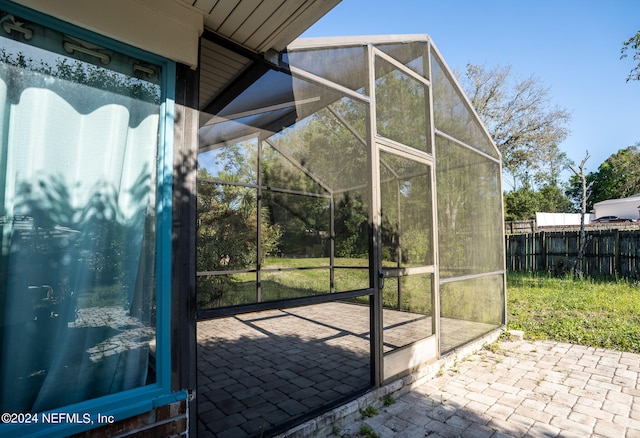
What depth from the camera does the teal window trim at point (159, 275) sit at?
1368 mm

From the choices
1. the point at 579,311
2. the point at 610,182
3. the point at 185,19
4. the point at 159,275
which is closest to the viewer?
the point at 159,275

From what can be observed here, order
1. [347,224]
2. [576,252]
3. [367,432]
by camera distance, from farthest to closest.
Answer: [576,252]
[347,224]
[367,432]

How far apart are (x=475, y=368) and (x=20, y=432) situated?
11.9ft

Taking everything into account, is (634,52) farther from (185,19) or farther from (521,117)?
(185,19)

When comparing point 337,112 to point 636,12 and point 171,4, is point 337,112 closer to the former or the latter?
point 171,4

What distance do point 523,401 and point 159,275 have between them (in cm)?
296

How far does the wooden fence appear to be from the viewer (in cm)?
774

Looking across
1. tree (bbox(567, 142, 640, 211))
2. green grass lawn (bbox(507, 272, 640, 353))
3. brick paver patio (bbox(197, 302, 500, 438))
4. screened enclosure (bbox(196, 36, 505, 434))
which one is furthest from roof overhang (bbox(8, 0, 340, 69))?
tree (bbox(567, 142, 640, 211))

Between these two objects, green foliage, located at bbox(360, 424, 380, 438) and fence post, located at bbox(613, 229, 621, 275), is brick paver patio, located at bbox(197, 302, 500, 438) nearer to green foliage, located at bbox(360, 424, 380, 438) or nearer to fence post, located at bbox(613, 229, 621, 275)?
green foliage, located at bbox(360, 424, 380, 438)

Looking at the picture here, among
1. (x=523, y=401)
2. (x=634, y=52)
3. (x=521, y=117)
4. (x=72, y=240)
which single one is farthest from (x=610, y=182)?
(x=72, y=240)

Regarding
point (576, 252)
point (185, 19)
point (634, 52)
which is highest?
point (634, 52)

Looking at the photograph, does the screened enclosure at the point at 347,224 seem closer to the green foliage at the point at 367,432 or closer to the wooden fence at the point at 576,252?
the green foliage at the point at 367,432

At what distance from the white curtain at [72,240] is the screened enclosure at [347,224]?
0.43 m

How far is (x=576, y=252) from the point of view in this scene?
28.2ft
